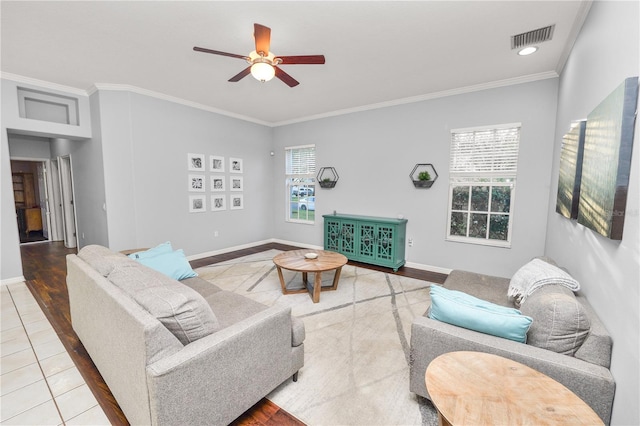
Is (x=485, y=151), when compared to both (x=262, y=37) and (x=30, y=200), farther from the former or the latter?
(x=30, y=200)

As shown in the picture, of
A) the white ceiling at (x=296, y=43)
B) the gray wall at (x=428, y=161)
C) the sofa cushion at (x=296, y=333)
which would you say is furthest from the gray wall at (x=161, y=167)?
the sofa cushion at (x=296, y=333)

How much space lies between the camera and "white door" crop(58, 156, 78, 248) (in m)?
5.64

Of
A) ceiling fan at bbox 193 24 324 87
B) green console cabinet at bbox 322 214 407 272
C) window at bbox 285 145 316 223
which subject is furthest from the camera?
window at bbox 285 145 316 223

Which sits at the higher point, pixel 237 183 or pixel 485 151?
pixel 485 151

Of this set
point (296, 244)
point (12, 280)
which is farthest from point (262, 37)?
point (12, 280)

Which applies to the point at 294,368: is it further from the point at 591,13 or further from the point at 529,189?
the point at 529,189

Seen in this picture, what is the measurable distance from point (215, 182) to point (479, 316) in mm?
4820

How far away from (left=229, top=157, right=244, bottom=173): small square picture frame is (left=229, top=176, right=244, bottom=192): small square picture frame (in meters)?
0.14

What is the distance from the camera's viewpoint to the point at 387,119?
467 cm

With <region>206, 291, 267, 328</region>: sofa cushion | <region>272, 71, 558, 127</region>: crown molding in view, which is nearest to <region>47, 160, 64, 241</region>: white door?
<region>272, 71, 558, 127</region>: crown molding

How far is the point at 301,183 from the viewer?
19.6ft

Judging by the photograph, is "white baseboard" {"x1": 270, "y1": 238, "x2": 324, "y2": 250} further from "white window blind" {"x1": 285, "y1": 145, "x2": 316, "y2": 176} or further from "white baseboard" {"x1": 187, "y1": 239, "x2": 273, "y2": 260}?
"white window blind" {"x1": 285, "y1": 145, "x2": 316, "y2": 176}

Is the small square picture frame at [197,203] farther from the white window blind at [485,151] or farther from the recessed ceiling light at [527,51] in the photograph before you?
the recessed ceiling light at [527,51]

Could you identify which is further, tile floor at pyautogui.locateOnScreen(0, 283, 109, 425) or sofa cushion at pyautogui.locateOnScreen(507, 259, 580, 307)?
sofa cushion at pyautogui.locateOnScreen(507, 259, 580, 307)
